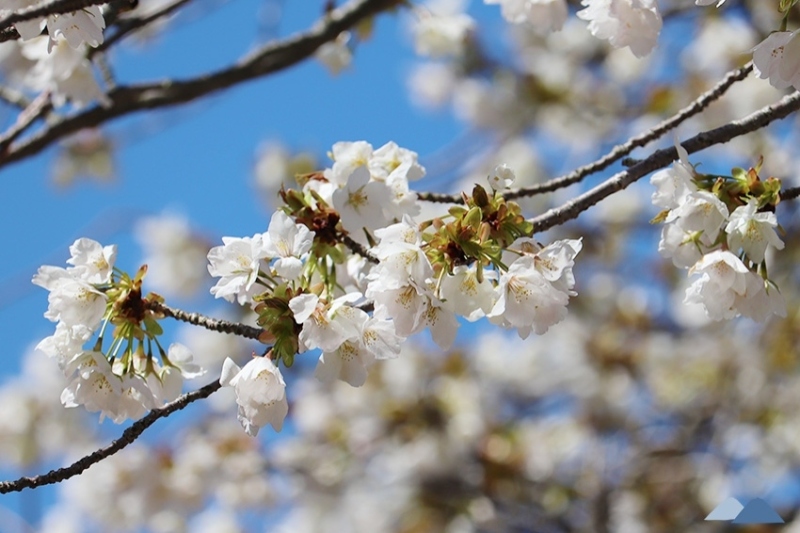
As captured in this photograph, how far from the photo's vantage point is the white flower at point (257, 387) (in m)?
1.14

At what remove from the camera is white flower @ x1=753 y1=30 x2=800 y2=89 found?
1143 millimetres

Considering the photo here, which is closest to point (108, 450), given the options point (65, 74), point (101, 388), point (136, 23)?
point (101, 388)

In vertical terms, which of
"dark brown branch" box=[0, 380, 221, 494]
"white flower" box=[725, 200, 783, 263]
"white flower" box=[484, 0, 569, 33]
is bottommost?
"white flower" box=[725, 200, 783, 263]

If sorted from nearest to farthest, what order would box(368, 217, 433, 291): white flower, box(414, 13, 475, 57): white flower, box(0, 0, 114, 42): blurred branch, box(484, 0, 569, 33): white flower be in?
1. box(0, 0, 114, 42): blurred branch
2. box(368, 217, 433, 291): white flower
3. box(484, 0, 569, 33): white flower
4. box(414, 13, 475, 57): white flower

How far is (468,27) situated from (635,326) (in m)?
3.13

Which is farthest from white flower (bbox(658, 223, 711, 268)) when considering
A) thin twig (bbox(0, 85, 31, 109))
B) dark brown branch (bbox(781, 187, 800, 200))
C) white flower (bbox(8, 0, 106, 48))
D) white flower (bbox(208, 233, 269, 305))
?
thin twig (bbox(0, 85, 31, 109))

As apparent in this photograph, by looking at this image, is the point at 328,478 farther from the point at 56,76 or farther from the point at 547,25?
the point at 547,25

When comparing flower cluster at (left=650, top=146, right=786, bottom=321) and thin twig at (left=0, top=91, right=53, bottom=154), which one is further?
thin twig at (left=0, top=91, right=53, bottom=154)

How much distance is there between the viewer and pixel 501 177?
123 cm

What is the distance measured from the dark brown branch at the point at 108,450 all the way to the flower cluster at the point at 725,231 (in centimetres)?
67

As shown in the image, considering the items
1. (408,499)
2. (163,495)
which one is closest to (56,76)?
(163,495)

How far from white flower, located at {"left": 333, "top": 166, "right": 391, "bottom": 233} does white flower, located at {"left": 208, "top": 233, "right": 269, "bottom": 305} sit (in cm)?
15

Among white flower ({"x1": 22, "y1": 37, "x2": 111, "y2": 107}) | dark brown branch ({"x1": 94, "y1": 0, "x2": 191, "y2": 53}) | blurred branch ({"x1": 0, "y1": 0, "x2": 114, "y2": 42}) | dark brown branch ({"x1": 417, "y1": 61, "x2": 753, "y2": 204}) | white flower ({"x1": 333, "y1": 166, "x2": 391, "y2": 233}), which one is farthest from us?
dark brown branch ({"x1": 94, "y1": 0, "x2": 191, "y2": 53})

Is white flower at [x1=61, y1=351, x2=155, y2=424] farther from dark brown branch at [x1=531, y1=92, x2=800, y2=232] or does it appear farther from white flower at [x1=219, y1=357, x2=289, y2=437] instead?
dark brown branch at [x1=531, y1=92, x2=800, y2=232]
